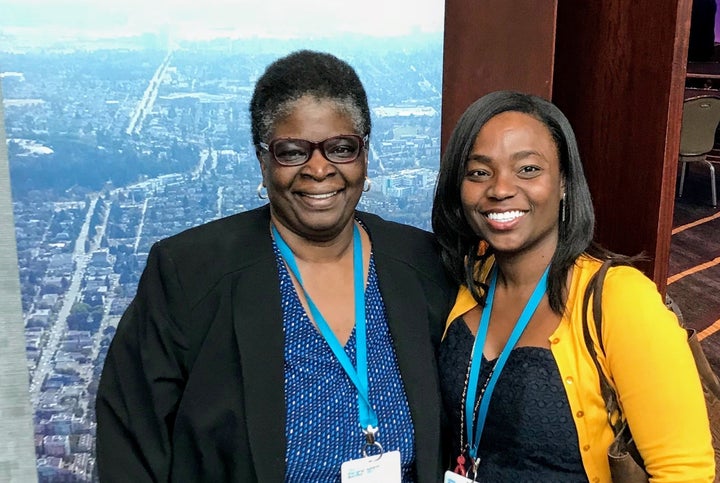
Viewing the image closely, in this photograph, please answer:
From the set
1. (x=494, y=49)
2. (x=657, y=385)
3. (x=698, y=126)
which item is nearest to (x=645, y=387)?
(x=657, y=385)

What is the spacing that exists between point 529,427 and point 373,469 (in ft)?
1.11

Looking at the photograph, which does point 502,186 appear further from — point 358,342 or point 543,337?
point 358,342

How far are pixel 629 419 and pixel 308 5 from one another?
1546 millimetres

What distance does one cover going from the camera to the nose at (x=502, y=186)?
1498mm

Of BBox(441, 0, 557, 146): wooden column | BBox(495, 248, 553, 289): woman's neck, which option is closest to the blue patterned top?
BBox(495, 248, 553, 289): woman's neck

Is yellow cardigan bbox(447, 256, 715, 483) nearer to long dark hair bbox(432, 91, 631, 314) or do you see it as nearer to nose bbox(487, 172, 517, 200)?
long dark hair bbox(432, 91, 631, 314)

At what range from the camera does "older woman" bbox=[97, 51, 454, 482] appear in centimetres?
149

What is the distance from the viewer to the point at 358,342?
5.18 ft

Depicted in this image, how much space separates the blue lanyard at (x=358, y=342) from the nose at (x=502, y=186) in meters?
0.37

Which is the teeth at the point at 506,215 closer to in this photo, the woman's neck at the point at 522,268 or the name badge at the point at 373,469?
the woman's neck at the point at 522,268

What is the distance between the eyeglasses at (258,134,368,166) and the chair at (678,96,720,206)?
5.84m

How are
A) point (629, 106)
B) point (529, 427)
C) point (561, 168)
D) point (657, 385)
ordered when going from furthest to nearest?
point (629, 106), point (561, 168), point (529, 427), point (657, 385)

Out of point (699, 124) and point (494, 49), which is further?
point (699, 124)

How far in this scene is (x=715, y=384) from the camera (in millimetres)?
1538
